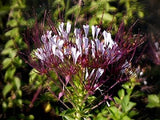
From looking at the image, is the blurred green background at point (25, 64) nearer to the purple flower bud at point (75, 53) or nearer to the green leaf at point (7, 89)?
the green leaf at point (7, 89)

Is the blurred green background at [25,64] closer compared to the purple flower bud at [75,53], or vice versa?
the purple flower bud at [75,53]

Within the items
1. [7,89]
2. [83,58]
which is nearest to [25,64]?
[7,89]

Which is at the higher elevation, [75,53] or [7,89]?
[75,53]

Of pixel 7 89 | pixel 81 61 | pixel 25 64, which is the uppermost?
pixel 81 61

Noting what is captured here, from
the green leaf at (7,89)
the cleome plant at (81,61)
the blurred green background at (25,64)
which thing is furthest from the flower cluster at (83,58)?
the green leaf at (7,89)

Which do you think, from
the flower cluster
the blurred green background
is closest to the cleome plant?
the flower cluster

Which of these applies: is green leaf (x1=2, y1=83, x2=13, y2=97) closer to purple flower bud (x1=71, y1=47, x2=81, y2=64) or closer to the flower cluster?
the flower cluster

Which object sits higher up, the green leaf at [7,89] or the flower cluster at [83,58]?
the flower cluster at [83,58]

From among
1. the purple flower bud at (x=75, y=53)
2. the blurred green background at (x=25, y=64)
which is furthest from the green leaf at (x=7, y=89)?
the purple flower bud at (x=75, y=53)

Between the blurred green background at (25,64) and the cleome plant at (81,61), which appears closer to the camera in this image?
the cleome plant at (81,61)

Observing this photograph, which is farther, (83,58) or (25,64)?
(25,64)

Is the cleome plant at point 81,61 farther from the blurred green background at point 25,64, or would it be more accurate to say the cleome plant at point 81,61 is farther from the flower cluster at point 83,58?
the blurred green background at point 25,64

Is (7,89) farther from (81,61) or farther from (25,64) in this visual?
(81,61)
